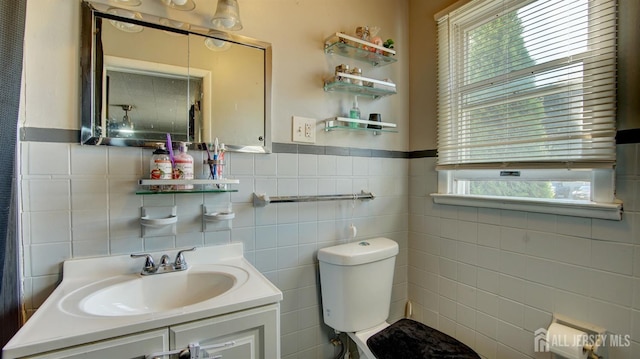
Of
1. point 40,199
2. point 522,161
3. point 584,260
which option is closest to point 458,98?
point 522,161

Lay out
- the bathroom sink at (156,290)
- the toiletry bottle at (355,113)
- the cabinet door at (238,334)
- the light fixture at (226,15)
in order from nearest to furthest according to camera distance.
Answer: the cabinet door at (238,334) → the bathroom sink at (156,290) → the light fixture at (226,15) → the toiletry bottle at (355,113)

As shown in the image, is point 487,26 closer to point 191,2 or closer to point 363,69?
point 363,69

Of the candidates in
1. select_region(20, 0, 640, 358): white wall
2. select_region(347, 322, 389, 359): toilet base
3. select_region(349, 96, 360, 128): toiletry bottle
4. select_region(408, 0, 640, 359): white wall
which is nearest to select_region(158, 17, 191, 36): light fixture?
select_region(20, 0, 640, 358): white wall

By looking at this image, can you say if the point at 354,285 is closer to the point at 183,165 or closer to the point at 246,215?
the point at 246,215

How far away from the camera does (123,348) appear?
0.73 meters

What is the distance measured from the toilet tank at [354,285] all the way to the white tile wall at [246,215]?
0.33ft

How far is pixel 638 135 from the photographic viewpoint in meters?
1.03

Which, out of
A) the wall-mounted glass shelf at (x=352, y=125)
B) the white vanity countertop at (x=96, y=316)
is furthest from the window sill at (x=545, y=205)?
the white vanity countertop at (x=96, y=316)

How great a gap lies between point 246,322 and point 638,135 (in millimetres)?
1457

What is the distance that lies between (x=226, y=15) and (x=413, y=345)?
1539mm

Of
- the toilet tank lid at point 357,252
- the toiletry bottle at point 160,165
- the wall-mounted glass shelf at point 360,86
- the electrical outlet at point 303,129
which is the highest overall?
the wall-mounted glass shelf at point 360,86

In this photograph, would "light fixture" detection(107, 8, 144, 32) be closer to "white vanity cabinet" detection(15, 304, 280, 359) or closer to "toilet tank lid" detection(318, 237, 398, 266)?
"white vanity cabinet" detection(15, 304, 280, 359)

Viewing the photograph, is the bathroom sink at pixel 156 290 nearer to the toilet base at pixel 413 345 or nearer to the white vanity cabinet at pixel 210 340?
the white vanity cabinet at pixel 210 340

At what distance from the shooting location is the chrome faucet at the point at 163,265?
1074 mm
